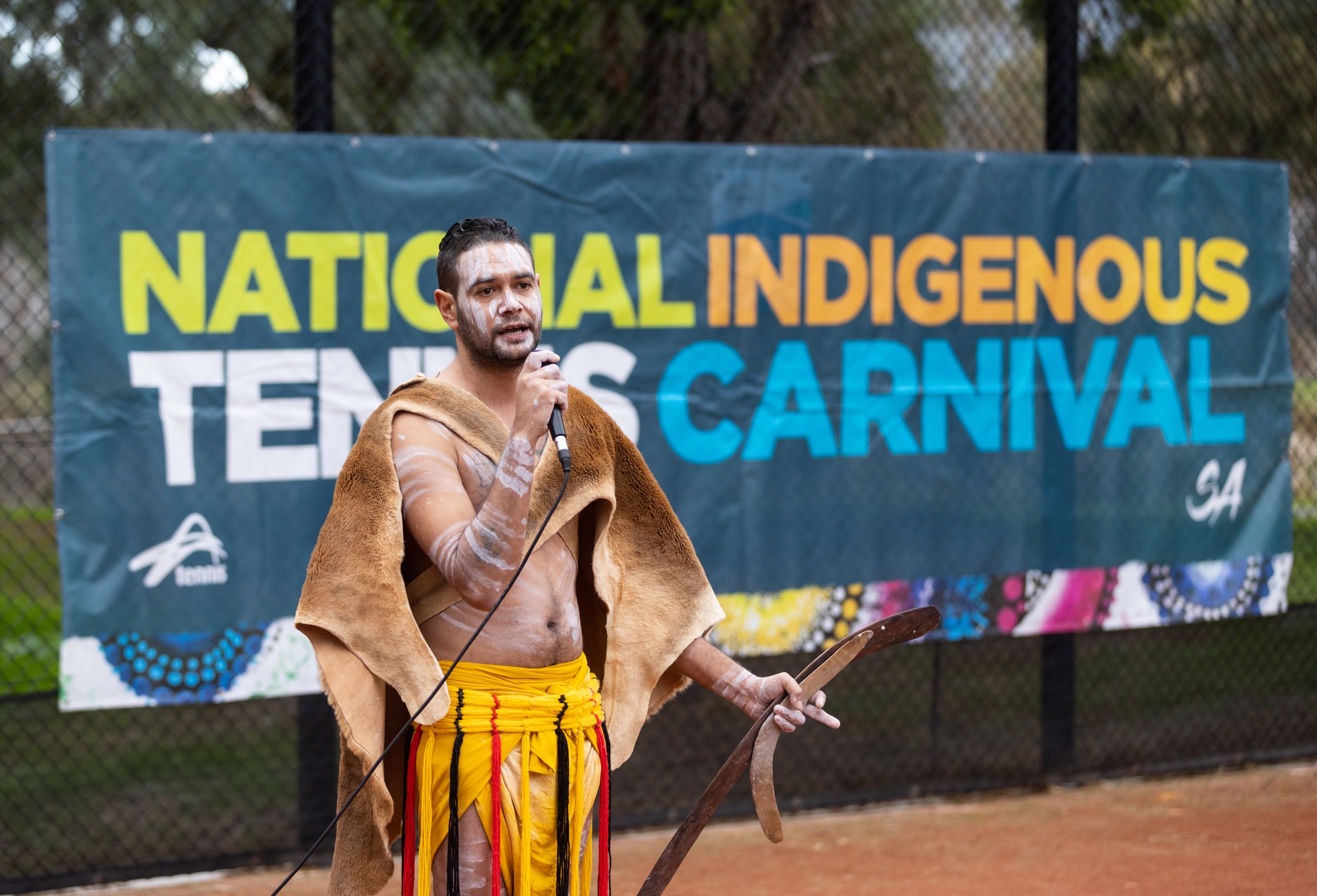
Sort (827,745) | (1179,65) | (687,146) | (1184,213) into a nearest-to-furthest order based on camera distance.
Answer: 1. (687,146)
2. (1184,213)
3. (827,745)
4. (1179,65)

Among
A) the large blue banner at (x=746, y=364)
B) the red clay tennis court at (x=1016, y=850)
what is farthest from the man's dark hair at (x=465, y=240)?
the red clay tennis court at (x=1016, y=850)

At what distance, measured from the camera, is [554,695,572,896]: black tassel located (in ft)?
9.04

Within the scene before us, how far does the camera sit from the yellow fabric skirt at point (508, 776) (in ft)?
8.87

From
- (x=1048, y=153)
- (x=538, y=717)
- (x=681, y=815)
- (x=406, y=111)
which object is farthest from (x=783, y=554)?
(x=406, y=111)

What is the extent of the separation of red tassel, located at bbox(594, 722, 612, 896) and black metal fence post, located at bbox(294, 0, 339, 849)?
2213mm

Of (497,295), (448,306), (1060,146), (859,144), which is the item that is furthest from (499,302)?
(859,144)

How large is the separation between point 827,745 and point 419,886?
154 inches

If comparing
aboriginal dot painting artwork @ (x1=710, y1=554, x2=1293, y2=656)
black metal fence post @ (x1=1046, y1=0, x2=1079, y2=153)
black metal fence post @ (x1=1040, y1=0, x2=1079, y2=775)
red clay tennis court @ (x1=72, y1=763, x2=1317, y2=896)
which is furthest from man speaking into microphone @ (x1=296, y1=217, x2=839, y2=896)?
black metal fence post @ (x1=1046, y1=0, x2=1079, y2=153)

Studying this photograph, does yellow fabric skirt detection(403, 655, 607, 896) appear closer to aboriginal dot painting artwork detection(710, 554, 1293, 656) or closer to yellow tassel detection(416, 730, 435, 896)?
yellow tassel detection(416, 730, 435, 896)

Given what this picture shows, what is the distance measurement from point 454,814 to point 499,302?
3.36ft

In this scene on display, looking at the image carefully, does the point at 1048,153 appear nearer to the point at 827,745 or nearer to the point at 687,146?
the point at 687,146

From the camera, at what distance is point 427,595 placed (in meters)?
2.75

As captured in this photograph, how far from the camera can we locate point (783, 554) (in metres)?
5.32

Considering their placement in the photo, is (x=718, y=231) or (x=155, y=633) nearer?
(x=155, y=633)
